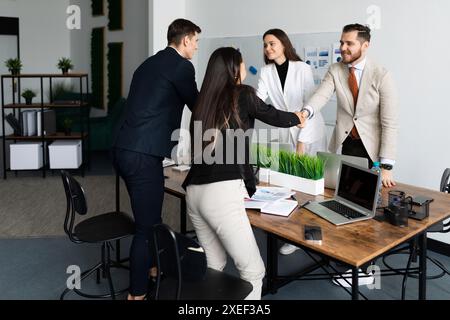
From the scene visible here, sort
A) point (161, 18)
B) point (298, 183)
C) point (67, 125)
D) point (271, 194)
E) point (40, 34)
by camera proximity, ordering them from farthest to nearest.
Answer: point (40, 34) < point (67, 125) < point (161, 18) < point (298, 183) < point (271, 194)

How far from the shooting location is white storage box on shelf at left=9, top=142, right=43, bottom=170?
19.9ft

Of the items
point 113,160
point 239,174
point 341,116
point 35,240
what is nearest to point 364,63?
point 341,116

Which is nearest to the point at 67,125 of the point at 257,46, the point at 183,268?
the point at 257,46

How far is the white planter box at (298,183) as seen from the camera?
2.65 metres

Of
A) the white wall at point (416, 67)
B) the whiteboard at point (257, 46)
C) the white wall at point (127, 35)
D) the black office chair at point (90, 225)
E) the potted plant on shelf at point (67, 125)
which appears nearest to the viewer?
the black office chair at point (90, 225)

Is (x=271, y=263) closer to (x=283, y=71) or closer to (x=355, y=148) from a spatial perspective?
(x=355, y=148)

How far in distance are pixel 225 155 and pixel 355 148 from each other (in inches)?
54.8

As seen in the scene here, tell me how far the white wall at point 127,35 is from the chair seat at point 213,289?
17.0 feet

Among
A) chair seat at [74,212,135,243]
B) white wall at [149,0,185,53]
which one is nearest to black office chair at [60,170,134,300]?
chair seat at [74,212,135,243]

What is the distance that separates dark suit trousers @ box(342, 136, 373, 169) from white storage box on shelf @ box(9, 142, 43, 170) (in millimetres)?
4436

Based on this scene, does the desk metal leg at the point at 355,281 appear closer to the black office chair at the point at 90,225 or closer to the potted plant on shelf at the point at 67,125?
the black office chair at the point at 90,225

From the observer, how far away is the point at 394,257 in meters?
3.66

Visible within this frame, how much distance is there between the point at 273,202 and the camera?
2438 mm

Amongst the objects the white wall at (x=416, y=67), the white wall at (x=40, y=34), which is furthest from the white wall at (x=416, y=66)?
the white wall at (x=40, y=34)
